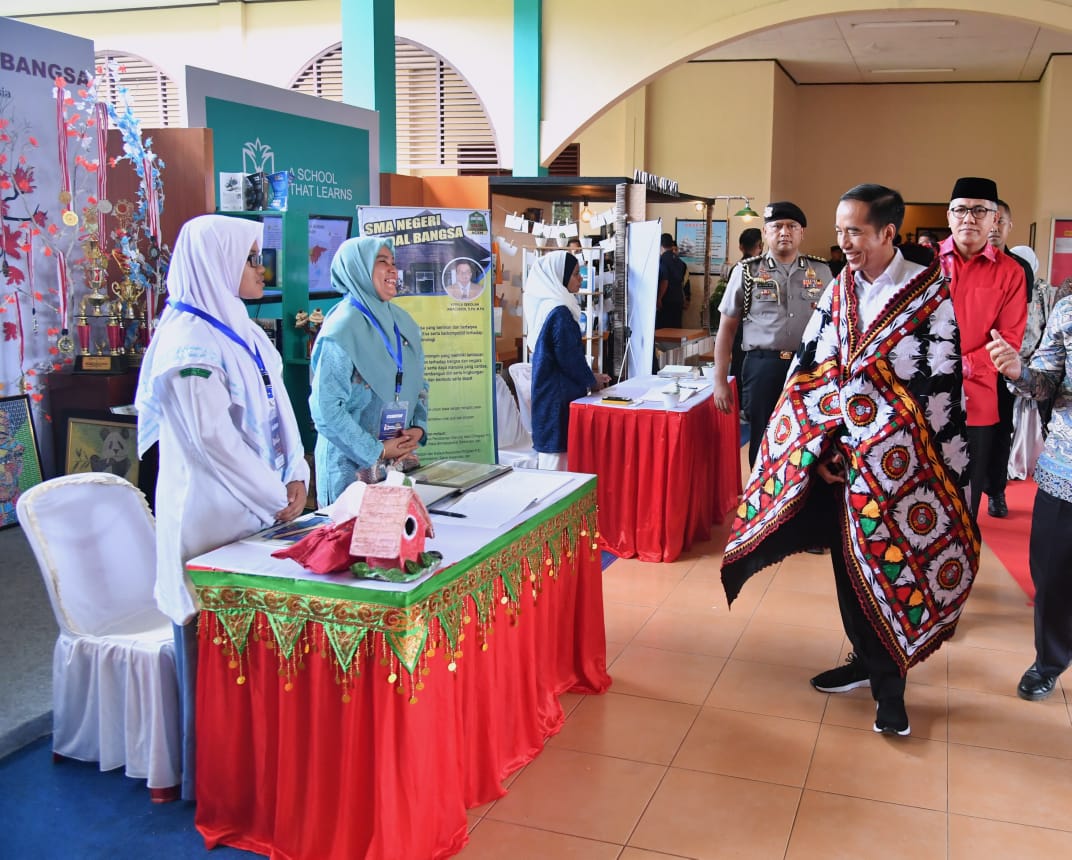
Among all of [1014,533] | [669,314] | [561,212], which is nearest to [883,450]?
[1014,533]

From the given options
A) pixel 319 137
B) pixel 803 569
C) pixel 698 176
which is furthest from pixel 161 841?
pixel 698 176

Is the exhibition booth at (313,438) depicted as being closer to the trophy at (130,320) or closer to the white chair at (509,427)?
the trophy at (130,320)

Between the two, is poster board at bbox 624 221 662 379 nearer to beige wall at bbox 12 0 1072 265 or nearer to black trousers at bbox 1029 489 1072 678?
beige wall at bbox 12 0 1072 265

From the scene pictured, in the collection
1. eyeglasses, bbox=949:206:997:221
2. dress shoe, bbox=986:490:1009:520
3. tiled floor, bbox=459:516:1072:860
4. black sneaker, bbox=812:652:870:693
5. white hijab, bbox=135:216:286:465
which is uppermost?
eyeglasses, bbox=949:206:997:221

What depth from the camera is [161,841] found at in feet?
8.19

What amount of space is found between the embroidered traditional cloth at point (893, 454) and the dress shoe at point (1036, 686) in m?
0.59

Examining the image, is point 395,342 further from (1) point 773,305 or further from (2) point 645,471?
(1) point 773,305

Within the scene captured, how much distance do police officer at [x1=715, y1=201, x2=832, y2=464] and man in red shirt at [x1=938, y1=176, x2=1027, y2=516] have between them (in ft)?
2.44

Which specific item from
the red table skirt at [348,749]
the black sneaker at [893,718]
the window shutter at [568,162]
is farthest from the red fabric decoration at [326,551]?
the window shutter at [568,162]

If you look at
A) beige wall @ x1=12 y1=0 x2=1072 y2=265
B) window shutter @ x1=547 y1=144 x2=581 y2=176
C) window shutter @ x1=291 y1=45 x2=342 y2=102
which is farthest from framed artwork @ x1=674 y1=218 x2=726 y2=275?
window shutter @ x1=291 y1=45 x2=342 y2=102

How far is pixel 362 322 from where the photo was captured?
128 inches

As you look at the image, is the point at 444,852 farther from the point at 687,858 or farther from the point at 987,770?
the point at 987,770

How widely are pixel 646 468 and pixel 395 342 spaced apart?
6.15 feet

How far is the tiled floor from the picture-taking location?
2.58m
